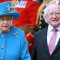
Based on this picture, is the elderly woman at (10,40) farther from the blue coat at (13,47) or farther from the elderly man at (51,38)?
the elderly man at (51,38)

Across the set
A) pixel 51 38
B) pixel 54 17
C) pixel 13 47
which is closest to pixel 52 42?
pixel 51 38

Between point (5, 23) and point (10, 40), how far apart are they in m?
0.24

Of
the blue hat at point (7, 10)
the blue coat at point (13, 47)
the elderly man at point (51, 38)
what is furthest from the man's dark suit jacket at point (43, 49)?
the blue hat at point (7, 10)

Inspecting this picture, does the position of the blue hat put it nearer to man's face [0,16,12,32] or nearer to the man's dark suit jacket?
man's face [0,16,12,32]

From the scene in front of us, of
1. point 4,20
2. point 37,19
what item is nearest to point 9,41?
point 4,20

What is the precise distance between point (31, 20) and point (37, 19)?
13 cm

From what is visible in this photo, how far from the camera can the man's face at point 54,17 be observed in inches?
188

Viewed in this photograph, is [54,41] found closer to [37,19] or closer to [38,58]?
[38,58]

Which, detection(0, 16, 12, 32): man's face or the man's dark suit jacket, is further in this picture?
the man's dark suit jacket

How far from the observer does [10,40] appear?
15.1 ft

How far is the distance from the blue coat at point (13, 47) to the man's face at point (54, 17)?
47cm

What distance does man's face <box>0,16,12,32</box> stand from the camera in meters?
4.50

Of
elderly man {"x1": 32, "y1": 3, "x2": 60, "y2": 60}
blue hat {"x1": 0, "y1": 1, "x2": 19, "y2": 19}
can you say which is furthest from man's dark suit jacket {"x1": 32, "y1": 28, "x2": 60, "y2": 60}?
blue hat {"x1": 0, "y1": 1, "x2": 19, "y2": 19}

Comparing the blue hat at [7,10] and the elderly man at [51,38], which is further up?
the blue hat at [7,10]
